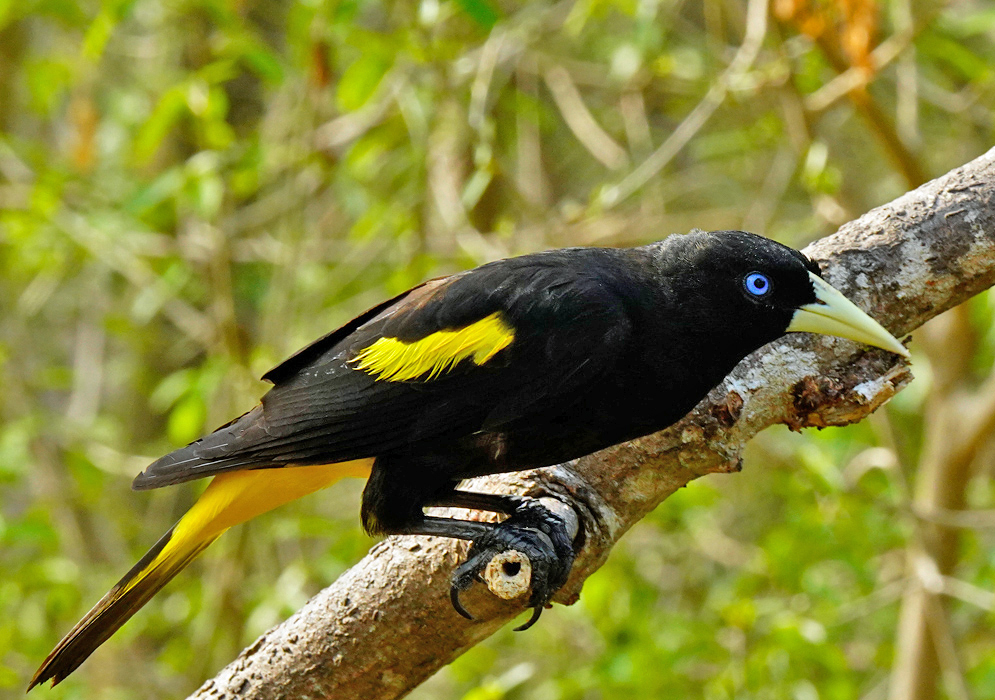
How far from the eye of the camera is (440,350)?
2418 millimetres

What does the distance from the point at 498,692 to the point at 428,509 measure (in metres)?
0.76

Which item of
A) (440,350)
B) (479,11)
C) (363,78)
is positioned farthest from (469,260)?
(440,350)

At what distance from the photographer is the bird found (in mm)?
2301

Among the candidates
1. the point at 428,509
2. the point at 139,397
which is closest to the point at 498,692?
the point at 428,509

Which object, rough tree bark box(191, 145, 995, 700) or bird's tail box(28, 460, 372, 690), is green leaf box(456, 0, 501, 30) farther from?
bird's tail box(28, 460, 372, 690)

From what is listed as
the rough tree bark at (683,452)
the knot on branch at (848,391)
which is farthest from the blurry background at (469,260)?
the knot on branch at (848,391)

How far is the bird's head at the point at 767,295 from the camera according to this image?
7.54ft

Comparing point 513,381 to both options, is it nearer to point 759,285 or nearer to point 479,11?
point 759,285

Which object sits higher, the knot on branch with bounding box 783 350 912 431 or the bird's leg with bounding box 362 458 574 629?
the bird's leg with bounding box 362 458 574 629

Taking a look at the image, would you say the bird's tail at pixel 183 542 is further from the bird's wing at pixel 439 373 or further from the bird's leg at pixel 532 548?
the bird's leg at pixel 532 548

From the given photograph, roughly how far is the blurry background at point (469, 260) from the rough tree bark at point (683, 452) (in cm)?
13

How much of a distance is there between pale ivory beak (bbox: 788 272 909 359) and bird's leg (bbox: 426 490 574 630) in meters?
0.75

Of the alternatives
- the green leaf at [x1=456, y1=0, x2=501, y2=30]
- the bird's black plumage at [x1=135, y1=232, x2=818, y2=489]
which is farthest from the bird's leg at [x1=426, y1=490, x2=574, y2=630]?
the green leaf at [x1=456, y1=0, x2=501, y2=30]

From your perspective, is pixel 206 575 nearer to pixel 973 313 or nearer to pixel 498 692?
pixel 498 692
